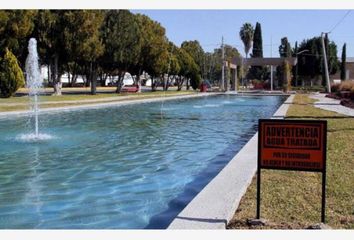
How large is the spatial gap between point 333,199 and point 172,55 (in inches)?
2254

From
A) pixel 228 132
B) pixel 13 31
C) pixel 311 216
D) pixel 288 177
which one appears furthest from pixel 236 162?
pixel 13 31

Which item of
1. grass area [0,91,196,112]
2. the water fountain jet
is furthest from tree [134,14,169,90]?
the water fountain jet

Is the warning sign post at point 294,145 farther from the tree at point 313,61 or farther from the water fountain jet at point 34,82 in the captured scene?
the tree at point 313,61

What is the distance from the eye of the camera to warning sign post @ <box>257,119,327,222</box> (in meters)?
5.06

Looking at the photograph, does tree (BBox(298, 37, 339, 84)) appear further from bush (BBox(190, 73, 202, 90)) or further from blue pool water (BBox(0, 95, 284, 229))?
blue pool water (BBox(0, 95, 284, 229))

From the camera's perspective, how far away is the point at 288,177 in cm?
767

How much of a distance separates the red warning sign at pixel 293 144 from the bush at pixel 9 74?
28373 millimetres

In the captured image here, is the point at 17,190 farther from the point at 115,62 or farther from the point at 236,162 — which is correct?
the point at 115,62

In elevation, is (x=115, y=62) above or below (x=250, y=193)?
above

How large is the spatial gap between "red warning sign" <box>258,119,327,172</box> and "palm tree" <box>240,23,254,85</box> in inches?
4080

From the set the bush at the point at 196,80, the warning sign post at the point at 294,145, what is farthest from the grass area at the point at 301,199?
the bush at the point at 196,80
